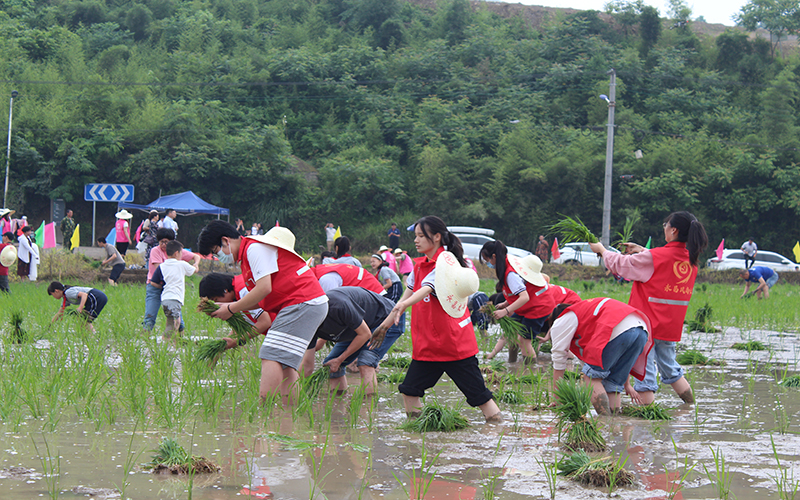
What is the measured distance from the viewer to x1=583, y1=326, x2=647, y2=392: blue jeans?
16.2 feet

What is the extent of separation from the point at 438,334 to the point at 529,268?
9.07 ft

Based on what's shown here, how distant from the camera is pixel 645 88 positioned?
1702 inches

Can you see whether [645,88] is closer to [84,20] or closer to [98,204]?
[98,204]

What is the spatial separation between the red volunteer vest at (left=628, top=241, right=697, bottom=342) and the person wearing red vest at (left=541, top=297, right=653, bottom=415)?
226mm

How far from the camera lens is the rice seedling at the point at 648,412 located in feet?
16.9

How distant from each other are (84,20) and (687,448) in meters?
55.4

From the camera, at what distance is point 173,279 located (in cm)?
862

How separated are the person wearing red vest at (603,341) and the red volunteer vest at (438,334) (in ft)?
2.35

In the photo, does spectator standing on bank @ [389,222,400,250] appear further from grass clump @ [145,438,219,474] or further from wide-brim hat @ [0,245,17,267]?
grass clump @ [145,438,219,474]

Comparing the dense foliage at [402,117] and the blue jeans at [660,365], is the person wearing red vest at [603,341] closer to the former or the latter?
the blue jeans at [660,365]

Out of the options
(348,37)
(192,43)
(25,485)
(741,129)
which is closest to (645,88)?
(741,129)

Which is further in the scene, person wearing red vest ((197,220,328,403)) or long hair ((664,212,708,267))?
long hair ((664,212,708,267))

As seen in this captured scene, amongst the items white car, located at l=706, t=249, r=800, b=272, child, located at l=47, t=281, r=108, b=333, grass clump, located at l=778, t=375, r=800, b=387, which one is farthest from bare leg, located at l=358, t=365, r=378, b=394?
white car, located at l=706, t=249, r=800, b=272

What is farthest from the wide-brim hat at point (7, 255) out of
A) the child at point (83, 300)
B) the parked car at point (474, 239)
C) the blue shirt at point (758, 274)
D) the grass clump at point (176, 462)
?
the parked car at point (474, 239)
